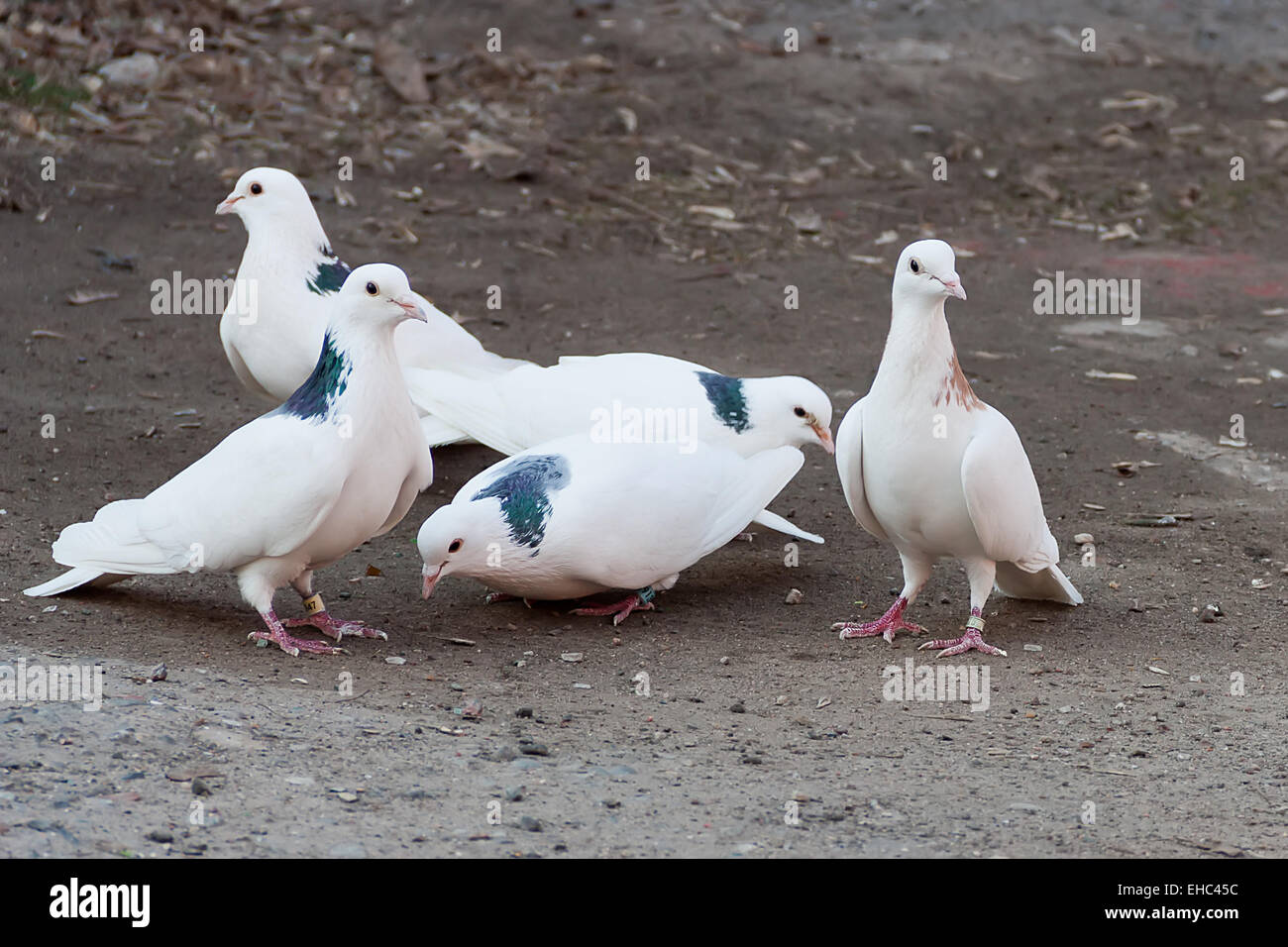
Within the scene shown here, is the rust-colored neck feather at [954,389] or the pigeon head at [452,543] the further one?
the pigeon head at [452,543]

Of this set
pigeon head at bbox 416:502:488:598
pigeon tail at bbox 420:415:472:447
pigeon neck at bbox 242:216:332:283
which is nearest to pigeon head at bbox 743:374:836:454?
pigeon tail at bbox 420:415:472:447

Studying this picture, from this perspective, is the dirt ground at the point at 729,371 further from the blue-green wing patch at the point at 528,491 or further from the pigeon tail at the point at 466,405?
the pigeon tail at the point at 466,405

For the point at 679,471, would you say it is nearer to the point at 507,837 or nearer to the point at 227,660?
the point at 227,660

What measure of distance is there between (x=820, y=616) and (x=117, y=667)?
2475 mm

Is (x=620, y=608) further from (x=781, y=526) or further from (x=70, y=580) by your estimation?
(x=70, y=580)

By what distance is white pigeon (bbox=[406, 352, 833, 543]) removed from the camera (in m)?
6.02

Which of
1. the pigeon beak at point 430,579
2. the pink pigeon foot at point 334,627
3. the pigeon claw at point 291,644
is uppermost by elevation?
the pigeon beak at point 430,579

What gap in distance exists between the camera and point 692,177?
458 inches

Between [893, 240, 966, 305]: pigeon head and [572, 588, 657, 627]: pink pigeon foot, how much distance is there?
1.52 m

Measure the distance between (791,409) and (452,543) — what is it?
1.67 metres

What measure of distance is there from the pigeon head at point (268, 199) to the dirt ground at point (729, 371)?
114cm

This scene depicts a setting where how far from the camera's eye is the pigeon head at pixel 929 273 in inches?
190

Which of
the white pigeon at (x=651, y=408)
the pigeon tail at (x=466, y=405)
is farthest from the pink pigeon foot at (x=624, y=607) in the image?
the pigeon tail at (x=466, y=405)

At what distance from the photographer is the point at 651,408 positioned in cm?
600
